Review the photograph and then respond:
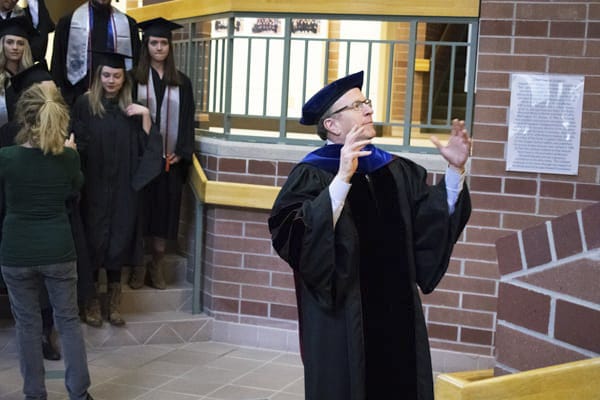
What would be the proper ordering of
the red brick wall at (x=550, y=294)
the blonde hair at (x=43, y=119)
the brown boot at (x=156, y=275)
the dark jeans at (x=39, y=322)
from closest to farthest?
the red brick wall at (x=550, y=294)
the blonde hair at (x=43, y=119)
the dark jeans at (x=39, y=322)
the brown boot at (x=156, y=275)

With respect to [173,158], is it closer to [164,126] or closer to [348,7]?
[164,126]

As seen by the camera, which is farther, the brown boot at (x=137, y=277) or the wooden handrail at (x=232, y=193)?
the brown boot at (x=137, y=277)

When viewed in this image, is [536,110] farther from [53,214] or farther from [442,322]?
[53,214]

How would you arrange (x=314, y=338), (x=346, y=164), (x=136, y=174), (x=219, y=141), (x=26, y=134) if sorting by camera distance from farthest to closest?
(x=219, y=141) < (x=136, y=174) < (x=26, y=134) < (x=314, y=338) < (x=346, y=164)

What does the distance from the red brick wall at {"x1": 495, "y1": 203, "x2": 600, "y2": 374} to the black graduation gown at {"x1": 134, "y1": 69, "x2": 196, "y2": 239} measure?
4987 millimetres

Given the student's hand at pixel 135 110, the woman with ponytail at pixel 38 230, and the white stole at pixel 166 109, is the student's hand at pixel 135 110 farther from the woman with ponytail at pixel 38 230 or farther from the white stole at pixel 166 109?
the woman with ponytail at pixel 38 230

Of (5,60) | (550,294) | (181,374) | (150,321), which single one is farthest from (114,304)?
(550,294)

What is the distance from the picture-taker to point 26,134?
4.68 m

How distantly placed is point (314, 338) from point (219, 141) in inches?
141

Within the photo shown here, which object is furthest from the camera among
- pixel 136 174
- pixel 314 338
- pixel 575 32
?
pixel 136 174

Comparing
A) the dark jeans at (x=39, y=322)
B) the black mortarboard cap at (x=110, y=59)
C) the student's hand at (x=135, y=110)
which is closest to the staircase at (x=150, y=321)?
the student's hand at (x=135, y=110)

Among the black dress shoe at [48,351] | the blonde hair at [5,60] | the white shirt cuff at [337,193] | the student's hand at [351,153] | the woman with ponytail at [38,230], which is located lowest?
the black dress shoe at [48,351]

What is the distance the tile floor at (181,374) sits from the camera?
555 centimetres

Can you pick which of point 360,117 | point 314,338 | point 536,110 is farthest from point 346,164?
point 536,110
